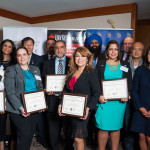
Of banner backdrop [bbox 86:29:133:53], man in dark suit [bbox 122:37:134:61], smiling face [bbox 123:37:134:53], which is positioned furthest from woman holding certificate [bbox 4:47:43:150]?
banner backdrop [bbox 86:29:133:53]

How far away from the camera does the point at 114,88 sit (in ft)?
7.84

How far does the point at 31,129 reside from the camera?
2.32 metres

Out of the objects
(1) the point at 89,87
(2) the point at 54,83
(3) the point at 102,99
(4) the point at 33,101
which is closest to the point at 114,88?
(3) the point at 102,99

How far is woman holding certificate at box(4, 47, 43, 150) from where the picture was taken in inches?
85.3

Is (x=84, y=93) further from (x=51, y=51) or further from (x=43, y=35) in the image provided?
(x=43, y=35)

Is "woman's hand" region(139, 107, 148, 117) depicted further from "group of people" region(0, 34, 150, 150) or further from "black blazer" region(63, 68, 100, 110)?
"black blazer" region(63, 68, 100, 110)

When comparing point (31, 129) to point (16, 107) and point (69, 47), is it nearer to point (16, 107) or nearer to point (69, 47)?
point (16, 107)

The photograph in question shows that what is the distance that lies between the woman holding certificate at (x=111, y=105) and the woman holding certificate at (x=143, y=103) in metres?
0.16

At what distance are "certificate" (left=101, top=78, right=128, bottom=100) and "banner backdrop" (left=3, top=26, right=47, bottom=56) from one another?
2669 millimetres

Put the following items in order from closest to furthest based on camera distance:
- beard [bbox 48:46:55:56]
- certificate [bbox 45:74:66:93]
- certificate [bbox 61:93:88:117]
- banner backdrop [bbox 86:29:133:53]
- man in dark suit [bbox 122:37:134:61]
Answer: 1. certificate [bbox 61:93:88:117]
2. certificate [bbox 45:74:66:93]
3. man in dark suit [bbox 122:37:134:61]
4. beard [bbox 48:46:55:56]
5. banner backdrop [bbox 86:29:133:53]

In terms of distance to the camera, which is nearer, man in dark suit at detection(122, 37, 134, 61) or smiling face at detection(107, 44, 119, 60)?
smiling face at detection(107, 44, 119, 60)

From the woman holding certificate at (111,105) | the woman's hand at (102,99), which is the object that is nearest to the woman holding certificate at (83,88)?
the woman's hand at (102,99)

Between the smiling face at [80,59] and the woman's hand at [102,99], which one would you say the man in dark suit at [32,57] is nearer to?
the smiling face at [80,59]

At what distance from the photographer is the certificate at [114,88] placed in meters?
2.38
